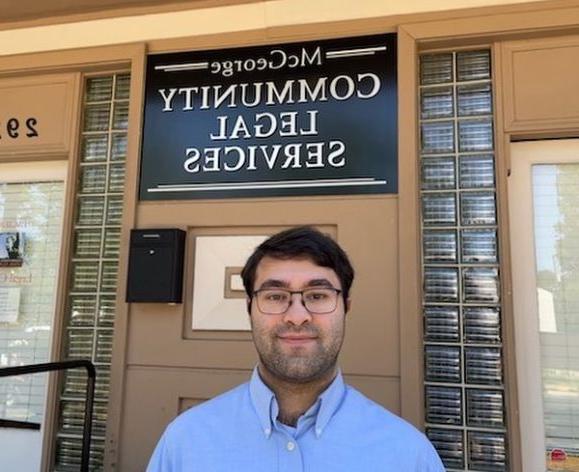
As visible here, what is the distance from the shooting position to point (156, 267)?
Answer: 3098 millimetres

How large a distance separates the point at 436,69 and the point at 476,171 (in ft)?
1.98

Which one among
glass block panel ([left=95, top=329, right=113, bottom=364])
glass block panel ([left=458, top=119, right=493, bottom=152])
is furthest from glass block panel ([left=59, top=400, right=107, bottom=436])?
glass block panel ([left=458, top=119, right=493, bottom=152])

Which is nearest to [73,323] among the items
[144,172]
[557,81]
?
[144,172]

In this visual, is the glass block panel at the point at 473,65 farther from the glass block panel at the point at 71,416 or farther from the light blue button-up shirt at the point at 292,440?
the glass block panel at the point at 71,416

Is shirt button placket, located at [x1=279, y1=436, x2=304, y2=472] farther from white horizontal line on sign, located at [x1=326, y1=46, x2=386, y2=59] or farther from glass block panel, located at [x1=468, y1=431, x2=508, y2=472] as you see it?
white horizontal line on sign, located at [x1=326, y1=46, x2=386, y2=59]

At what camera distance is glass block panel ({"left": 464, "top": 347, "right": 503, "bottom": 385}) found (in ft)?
9.19

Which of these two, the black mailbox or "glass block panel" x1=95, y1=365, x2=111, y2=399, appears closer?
the black mailbox

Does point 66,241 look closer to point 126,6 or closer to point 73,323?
point 73,323

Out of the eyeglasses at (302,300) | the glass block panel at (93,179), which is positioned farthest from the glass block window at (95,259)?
the eyeglasses at (302,300)

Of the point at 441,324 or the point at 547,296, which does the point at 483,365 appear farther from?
the point at 547,296

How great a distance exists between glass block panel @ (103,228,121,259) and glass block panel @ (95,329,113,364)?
0.44m

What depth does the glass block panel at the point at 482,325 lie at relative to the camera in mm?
2826

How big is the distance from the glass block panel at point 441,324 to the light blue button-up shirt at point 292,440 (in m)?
1.63

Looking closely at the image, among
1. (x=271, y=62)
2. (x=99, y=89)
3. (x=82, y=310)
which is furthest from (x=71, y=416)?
(x=271, y=62)
